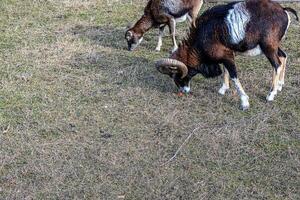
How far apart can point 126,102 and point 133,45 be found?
2.04m

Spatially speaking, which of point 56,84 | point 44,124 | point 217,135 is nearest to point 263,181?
point 217,135

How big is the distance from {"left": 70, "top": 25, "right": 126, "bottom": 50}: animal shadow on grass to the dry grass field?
0.04 meters

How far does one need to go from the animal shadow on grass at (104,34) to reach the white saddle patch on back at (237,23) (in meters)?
2.98

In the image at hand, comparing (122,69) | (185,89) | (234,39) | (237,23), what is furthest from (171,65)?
(122,69)

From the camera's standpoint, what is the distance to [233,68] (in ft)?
25.3

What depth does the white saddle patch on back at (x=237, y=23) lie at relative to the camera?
7.56 m

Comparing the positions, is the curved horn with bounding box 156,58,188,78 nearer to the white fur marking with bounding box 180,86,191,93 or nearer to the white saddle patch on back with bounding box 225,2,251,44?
the white fur marking with bounding box 180,86,191,93

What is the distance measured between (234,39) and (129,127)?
1.85 meters

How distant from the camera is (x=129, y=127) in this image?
7477 mm

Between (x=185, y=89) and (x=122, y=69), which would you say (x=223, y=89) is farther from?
(x=122, y=69)

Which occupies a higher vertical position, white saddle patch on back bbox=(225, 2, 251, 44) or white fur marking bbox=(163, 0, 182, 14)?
white saddle patch on back bbox=(225, 2, 251, 44)

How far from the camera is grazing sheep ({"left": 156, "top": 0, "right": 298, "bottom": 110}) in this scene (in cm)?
756

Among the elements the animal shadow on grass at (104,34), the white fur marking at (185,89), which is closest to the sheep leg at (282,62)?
the white fur marking at (185,89)

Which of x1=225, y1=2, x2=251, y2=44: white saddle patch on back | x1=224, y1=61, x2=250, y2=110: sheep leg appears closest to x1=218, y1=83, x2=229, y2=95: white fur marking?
x1=224, y1=61, x2=250, y2=110: sheep leg
